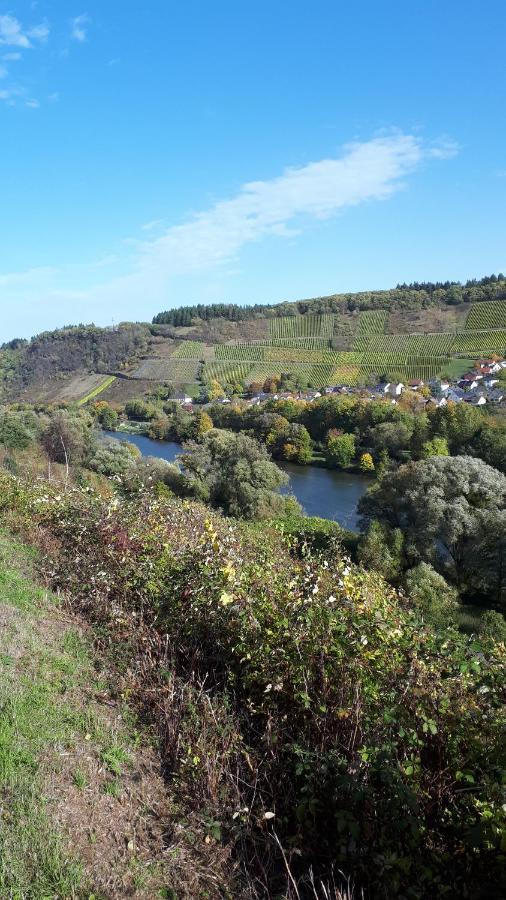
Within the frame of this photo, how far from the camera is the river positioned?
115ft

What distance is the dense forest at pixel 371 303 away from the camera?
112m

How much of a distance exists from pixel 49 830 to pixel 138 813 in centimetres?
63

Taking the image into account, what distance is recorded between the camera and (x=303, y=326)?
12144cm

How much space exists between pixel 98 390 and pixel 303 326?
5085 cm

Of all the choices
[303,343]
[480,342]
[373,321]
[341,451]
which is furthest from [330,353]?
[341,451]

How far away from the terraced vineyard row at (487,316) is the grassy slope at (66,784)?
100296 mm

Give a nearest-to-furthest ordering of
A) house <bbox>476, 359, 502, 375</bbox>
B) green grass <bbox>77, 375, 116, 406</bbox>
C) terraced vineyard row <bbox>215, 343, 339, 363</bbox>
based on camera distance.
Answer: house <bbox>476, 359, 502, 375</bbox>
green grass <bbox>77, 375, 116, 406</bbox>
terraced vineyard row <bbox>215, 343, 339, 363</bbox>

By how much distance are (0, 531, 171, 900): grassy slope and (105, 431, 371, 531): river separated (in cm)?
2682

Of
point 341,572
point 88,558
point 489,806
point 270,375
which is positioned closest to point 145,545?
point 88,558

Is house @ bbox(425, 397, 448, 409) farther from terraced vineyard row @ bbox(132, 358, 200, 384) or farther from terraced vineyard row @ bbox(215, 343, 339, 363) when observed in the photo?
terraced vineyard row @ bbox(132, 358, 200, 384)

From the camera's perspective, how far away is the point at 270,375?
310 ft

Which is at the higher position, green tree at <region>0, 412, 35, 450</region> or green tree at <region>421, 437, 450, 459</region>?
green tree at <region>0, 412, 35, 450</region>

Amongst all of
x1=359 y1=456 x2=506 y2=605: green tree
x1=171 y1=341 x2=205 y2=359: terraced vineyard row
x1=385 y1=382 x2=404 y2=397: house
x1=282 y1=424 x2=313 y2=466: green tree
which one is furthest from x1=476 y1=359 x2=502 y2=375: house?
x1=171 y1=341 x2=205 y2=359: terraced vineyard row

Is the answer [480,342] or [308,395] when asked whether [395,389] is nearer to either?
[308,395]
